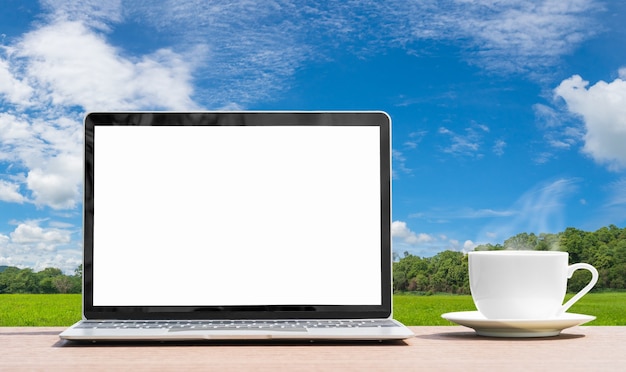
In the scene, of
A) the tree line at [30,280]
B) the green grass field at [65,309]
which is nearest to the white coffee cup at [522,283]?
the tree line at [30,280]

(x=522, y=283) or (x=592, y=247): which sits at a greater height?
(x=522, y=283)

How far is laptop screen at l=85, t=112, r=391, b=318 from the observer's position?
1.26 metres

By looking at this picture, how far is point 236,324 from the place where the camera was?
1182mm

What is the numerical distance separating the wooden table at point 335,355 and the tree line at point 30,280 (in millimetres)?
3983

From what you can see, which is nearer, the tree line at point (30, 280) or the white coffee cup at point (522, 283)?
the white coffee cup at point (522, 283)

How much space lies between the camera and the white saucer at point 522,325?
3.75 feet

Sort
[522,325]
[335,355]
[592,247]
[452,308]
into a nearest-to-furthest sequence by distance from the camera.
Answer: [335,355]
[522,325]
[592,247]
[452,308]

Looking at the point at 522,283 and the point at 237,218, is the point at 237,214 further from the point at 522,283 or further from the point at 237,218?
the point at 522,283

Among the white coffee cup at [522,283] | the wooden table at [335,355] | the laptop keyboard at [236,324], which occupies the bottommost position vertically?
the wooden table at [335,355]

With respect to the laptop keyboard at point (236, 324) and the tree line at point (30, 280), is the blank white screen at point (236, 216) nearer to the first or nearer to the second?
the laptop keyboard at point (236, 324)

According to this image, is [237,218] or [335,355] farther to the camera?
[237,218]

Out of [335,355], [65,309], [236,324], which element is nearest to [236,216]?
[236,324]

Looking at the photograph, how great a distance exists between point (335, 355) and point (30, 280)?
477 cm

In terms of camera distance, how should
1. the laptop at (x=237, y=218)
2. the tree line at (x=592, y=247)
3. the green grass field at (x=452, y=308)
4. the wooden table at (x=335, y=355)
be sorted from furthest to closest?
the green grass field at (x=452, y=308), the tree line at (x=592, y=247), the laptop at (x=237, y=218), the wooden table at (x=335, y=355)
